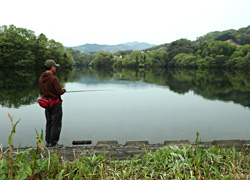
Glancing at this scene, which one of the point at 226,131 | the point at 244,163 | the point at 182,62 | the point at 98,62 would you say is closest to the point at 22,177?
the point at 244,163

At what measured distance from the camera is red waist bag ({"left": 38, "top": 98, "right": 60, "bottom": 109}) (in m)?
4.30

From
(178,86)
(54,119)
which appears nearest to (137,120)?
(54,119)

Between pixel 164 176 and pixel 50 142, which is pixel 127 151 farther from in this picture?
pixel 50 142

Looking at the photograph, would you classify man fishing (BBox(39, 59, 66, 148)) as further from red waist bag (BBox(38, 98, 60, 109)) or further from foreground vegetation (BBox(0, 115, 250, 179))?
foreground vegetation (BBox(0, 115, 250, 179))

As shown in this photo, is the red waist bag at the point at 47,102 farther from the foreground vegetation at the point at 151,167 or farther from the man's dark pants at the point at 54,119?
the foreground vegetation at the point at 151,167

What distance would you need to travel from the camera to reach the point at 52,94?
4.43 metres

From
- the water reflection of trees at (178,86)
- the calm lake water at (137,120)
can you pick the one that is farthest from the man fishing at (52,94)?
the water reflection of trees at (178,86)

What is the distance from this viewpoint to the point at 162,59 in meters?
89.4

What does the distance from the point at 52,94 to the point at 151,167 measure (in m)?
2.74

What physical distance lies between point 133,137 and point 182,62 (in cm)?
7334

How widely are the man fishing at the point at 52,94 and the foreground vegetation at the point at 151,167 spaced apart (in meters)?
1.65

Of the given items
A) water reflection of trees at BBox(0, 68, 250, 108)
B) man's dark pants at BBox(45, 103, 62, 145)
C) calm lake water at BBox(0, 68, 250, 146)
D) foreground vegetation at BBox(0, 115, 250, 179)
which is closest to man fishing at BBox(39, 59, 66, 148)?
man's dark pants at BBox(45, 103, 62, 145)

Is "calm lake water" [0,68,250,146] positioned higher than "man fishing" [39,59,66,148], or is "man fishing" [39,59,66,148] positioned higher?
"man fishing" [39,59,66,148]

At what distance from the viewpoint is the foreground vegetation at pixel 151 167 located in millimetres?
2597
